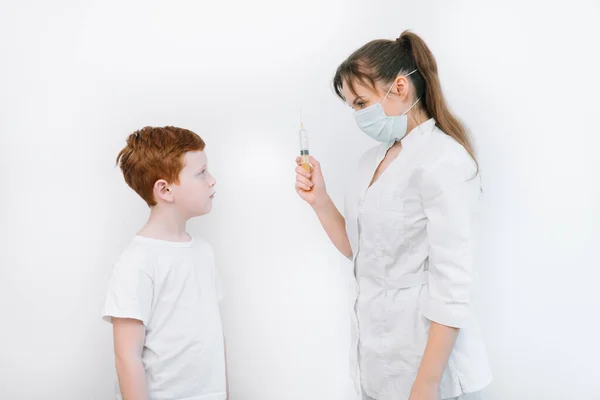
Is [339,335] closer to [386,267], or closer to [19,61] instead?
[386,267]

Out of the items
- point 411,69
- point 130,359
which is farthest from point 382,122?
point 130,359

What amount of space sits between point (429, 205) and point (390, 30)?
66cm

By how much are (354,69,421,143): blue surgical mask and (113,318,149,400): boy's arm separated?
2.11ft

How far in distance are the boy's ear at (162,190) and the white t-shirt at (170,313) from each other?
10cm

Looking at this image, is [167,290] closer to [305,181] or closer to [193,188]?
[193,188]

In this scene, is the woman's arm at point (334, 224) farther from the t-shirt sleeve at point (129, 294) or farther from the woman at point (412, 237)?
the t-shirt sleeve at point (129, 294)

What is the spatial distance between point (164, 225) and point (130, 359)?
299 millimetres

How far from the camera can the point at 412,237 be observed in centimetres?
96

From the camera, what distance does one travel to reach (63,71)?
4.41ft

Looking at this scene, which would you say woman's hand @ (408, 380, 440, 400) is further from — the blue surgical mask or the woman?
the blue surgical mask

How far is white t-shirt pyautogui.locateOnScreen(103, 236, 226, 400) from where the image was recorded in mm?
1028

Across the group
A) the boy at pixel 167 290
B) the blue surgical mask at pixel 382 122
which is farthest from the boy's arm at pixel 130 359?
the blue surgical mask at pixel 382 122

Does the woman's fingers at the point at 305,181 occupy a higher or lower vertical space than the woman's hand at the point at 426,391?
higher

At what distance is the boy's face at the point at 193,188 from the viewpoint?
1112mm
